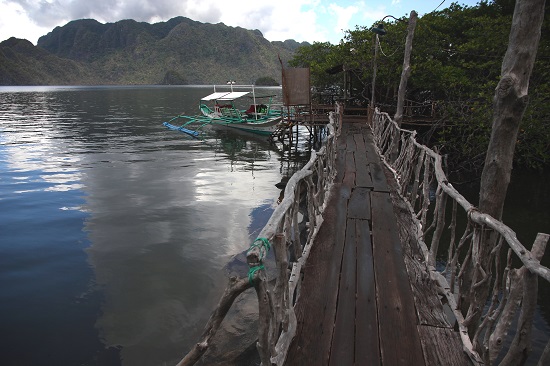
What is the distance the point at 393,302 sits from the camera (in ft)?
13.7

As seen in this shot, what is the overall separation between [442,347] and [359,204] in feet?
13.9

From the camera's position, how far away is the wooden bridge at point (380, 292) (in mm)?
2738

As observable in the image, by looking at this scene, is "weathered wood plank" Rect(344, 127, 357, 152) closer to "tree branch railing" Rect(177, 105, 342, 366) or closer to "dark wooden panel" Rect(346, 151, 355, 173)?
"dark wooden panel" Rect(346, 151, 355, 173)

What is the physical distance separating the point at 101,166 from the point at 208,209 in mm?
10528

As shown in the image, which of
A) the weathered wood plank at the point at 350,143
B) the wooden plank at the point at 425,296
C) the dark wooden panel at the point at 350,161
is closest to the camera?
the wooden plank at the point at 425,296

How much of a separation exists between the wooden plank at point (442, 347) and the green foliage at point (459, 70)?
446 inches

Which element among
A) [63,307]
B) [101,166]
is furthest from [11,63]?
[63,307]

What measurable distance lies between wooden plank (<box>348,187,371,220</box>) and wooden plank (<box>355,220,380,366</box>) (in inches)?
43.7

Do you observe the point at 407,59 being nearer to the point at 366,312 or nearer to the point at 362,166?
the point at 362,166

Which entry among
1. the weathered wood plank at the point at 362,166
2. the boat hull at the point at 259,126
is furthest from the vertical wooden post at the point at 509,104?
the boat hull at the point at 259,126

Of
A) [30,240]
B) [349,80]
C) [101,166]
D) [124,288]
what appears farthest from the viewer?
[349,80]

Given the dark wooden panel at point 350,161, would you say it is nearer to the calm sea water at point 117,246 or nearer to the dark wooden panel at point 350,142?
the dark wooden panel at point 350,142

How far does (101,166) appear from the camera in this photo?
20641mm

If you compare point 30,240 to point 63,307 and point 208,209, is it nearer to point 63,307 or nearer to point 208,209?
point 63,307
